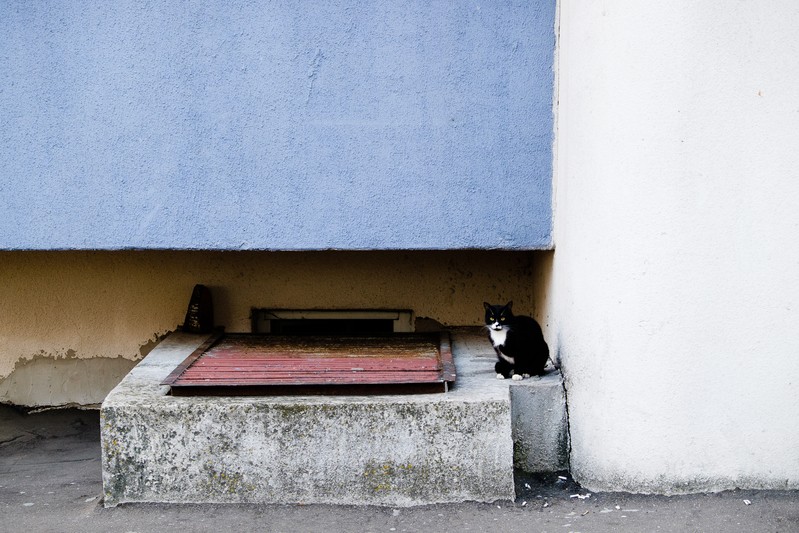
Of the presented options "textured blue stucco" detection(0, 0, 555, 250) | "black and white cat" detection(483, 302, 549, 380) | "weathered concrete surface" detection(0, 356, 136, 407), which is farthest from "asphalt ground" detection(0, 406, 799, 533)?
"weathered concrete surface" detection(0, 356, 136, 407)

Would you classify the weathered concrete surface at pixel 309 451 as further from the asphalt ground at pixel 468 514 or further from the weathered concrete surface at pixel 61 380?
the weathered concrete surface at pixel 61 380

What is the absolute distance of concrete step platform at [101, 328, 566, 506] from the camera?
3.27m

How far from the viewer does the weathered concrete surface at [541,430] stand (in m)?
3.60

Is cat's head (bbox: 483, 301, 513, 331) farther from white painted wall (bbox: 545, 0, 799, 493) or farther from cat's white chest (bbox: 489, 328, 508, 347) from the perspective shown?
white painted wall (bbox: 545, 0, 799, 493)

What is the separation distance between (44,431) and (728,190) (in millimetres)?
4210

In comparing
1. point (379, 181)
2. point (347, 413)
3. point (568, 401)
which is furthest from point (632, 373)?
point (379, 181)

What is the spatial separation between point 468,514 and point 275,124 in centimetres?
213

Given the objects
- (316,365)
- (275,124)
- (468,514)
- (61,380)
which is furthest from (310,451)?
(61,380)

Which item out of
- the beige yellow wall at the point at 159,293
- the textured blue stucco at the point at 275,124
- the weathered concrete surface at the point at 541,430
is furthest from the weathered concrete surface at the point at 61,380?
the weathered concrete surface at the point at 541,430

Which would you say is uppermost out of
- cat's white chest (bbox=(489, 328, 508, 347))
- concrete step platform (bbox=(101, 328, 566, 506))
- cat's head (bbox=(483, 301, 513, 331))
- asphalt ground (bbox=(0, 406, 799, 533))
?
cat's head (bbox=(483, 301, 513, 331))

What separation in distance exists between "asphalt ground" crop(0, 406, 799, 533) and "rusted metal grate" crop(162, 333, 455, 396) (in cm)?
54

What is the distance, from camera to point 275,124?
3.75 meters

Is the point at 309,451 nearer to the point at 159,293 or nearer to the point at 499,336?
the point at 499,336

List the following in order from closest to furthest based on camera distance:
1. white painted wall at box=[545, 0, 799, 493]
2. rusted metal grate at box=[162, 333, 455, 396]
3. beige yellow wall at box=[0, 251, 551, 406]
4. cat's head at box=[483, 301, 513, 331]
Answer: white painted wall at box=[545, 0, 799, 493], rusted metal grate at box=[162, 333, 455, 396], cat's head at box=[483, 301, 513, 331], beige yellow wall at box=[0, 251, 551, 406]
